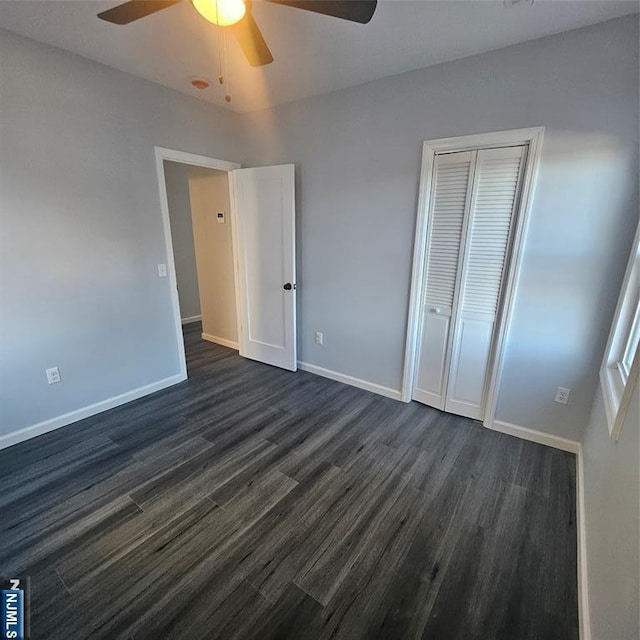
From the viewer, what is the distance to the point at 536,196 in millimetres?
2082

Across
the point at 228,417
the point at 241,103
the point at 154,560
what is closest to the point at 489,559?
the point at 154,560

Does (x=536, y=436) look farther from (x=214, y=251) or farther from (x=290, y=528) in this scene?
(x=214, y=251)

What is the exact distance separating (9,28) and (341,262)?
103 inches

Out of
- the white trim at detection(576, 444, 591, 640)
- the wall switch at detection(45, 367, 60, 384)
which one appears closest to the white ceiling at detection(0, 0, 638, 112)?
the wall switch at detection(45, 367, 60, 384)

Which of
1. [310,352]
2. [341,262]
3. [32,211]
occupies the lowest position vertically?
[310,352]

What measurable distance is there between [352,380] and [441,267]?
4.54 ft

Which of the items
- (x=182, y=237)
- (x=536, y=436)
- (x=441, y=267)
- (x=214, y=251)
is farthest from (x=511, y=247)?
(x=182, y=237)

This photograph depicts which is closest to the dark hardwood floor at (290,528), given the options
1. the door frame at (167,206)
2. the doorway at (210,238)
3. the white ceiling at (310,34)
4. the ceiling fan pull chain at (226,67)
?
the door frame at (167,206)

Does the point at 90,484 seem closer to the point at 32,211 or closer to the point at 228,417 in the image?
the point at 228,417

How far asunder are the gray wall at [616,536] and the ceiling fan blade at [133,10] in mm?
2506

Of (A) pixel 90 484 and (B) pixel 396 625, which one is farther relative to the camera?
(A) pixel 90 484

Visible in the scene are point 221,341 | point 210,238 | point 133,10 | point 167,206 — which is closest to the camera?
point 133,10

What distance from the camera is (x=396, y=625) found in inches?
50.4

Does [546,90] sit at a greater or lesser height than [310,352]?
greater
